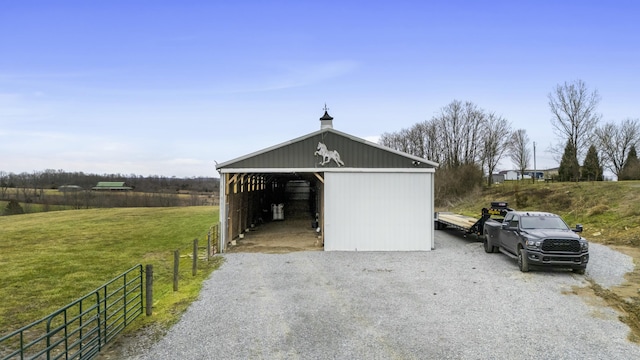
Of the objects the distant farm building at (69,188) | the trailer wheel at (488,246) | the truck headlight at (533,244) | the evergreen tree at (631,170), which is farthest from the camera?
the distant farm building at (69,188)

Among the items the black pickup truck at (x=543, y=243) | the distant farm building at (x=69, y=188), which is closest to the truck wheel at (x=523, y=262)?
the black pickup truck at (x=543, y=243)

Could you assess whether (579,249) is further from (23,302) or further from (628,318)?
(23,302)

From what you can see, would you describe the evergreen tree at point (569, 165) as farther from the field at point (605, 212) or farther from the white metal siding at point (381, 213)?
the white metal siding at point (381, 213)

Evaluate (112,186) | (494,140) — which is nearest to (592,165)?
(494,140)

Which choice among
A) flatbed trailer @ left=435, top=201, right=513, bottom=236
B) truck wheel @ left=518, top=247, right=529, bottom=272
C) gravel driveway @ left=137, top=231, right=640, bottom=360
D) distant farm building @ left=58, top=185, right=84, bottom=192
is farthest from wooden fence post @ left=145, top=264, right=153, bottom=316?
distant farm building @ left=58, top=185, right=84, bottom=192

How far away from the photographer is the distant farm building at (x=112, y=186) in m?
74.0

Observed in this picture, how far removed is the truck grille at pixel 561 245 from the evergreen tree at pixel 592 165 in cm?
3217

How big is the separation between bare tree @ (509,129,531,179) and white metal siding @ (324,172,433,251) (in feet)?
127

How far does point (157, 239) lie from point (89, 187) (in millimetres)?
58973

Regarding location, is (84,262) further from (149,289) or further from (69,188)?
(69,188)

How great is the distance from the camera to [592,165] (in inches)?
1483

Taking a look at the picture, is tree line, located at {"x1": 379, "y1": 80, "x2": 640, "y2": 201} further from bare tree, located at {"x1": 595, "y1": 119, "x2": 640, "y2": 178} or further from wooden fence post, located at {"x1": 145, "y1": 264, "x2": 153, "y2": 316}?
wooden fence post, located at {"x1": 145, "y1": 264, "x2": 153, "y2": 316}

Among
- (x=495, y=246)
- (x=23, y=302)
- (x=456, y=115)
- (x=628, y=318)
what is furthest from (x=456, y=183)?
(x=23, y=302)

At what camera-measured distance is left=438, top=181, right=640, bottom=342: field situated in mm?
8656
